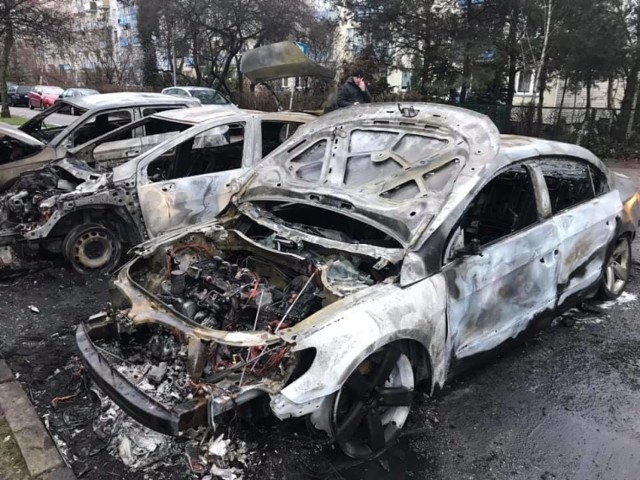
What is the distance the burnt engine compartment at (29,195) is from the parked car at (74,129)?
1112 mm

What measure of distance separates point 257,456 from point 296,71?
383 inches

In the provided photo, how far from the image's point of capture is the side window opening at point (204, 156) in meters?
6.00

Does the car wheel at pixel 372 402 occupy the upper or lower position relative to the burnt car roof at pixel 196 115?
lower

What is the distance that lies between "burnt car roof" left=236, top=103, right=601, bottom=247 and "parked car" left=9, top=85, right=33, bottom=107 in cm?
3468

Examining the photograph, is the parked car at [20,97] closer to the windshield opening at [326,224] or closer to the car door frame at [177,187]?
the car door frame at [177,187]

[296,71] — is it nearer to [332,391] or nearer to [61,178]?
[61,178]

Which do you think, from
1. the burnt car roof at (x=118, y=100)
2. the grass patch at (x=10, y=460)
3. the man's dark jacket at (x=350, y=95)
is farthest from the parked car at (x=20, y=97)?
the grass patch at (x=10, y=460)

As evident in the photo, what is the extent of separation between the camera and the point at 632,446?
9.94 ft

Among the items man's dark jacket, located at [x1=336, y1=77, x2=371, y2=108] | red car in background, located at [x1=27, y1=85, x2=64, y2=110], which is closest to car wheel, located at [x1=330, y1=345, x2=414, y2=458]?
man's dark jacket, located at [x1=336, y1=77, x2=371, y2=108]

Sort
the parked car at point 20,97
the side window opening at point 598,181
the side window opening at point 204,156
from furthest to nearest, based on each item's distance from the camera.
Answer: the parked car at point 20,97
the side window opening at point 204,156
the side window opening at point 598,181

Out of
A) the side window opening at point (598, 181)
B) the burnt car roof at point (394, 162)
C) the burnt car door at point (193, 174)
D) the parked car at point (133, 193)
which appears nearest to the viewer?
the burnt car roof at point (394, 162)

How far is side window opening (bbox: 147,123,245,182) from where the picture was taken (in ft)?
Result: 19.7

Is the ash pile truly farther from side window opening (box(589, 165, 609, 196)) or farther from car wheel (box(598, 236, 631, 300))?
car wheel (box(598, 236, 631, 300))

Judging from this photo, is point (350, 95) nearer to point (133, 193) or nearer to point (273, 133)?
point (273, 133)
